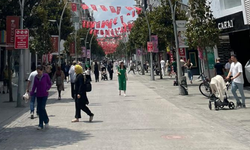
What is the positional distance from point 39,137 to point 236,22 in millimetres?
13282

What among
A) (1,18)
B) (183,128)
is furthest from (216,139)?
(1,18)

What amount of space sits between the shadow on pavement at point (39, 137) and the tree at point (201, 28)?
911 cm

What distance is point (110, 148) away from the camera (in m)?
6.24

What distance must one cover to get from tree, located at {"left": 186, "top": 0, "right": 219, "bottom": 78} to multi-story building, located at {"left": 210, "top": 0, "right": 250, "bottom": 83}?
1.50 m

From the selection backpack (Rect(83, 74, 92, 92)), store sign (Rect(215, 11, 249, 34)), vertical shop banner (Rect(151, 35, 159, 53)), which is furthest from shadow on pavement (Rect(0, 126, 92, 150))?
vertical shop banner (Rect(151, 35, 159, 53))

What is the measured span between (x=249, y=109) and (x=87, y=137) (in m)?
6.38

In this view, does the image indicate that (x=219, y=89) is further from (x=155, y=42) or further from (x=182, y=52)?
(x=182, y=52)

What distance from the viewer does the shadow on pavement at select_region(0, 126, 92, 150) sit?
22.0ft

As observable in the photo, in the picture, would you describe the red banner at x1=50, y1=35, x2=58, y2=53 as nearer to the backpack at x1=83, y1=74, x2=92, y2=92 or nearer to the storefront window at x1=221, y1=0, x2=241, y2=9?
the storefront window at x1=221, y1=0, x2=241, y2=9

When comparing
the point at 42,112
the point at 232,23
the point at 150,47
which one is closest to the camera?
the point at 42,112

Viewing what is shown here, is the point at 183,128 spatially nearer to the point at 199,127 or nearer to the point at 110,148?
the point at 199,127

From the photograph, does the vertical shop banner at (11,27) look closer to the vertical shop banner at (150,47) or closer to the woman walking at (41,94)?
the woman walking at (41,94)

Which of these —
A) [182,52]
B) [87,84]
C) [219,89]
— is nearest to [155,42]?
[182,52]

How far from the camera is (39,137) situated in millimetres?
7551
